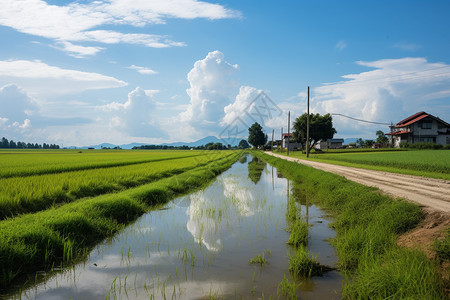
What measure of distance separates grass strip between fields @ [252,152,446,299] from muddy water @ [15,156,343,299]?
33 centimetres

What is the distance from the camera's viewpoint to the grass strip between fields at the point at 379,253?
12.9ft

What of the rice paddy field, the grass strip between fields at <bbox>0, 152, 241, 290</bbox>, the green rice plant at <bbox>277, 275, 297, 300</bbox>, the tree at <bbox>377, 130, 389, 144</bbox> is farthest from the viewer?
the tree at <bbox>377, 130, 389, 144</bbox>

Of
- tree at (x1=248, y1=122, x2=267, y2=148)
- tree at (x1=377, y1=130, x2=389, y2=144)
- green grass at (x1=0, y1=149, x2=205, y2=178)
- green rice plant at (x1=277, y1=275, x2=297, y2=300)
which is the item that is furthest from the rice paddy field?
tree at (x1=248, y1=122, x2=267, y2=148)

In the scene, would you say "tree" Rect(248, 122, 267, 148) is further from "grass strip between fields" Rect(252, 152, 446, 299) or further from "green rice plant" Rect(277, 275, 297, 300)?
"green rice plant" Rect(277, 275, 297, 300)

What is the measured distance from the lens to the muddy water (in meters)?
4.47

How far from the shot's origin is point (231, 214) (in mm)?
A: 9609

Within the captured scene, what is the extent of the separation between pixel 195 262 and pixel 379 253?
3476mm

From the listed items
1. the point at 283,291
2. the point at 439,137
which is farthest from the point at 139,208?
the point at 439,137

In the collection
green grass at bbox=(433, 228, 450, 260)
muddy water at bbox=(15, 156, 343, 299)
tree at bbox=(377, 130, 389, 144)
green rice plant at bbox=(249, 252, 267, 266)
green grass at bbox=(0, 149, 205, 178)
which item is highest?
tree at bbox=(377, 130, 389, 144)

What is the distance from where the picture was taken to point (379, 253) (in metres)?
5.45

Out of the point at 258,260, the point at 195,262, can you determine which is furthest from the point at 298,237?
the point at 195,262

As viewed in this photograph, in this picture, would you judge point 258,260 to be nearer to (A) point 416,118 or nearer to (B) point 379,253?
(B) point 379,253

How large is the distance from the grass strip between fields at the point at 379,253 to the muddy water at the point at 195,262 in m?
0.33

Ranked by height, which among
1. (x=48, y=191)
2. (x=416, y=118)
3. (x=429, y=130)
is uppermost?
(x=416, y=118)
